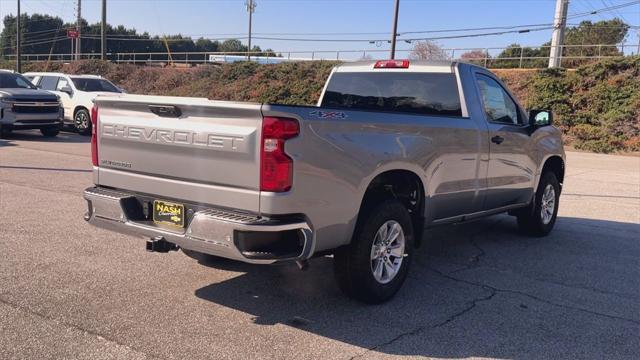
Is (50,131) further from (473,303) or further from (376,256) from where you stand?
(473,303)

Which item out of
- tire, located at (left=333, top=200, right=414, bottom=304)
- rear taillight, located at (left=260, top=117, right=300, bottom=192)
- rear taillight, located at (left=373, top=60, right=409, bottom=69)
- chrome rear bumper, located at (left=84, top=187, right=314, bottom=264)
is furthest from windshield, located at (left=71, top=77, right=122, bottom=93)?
rear taillight, located at (left=260, top=117, right=300, bottom=192)

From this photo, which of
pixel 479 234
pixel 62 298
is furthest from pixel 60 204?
pixel 479 234

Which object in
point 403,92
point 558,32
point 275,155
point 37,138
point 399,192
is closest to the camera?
point 275,155

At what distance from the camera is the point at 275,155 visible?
3775 mm

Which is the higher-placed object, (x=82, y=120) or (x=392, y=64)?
(x=392, y=64)

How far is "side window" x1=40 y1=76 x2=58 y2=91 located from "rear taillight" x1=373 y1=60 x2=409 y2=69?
1556cm

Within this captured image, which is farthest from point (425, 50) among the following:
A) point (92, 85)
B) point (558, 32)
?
point (92, 85)

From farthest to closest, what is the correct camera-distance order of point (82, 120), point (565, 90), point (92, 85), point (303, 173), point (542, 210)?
point (565, 90) → point (92, 85) → point (82, 120) → point (542, 210) → point (303, 173)

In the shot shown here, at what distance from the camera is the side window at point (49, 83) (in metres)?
18.8

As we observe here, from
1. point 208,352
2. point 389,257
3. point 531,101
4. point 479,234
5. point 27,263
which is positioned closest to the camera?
point 208,352

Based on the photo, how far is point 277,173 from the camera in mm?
3781

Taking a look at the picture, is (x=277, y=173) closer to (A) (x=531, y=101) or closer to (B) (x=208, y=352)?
(B) (x=208, y=352)

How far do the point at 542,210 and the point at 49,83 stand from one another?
16745 millimetres

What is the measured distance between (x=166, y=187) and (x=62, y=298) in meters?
1.25
